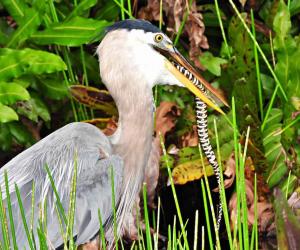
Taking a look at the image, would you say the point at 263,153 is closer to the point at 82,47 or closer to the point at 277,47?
the point at 277,47

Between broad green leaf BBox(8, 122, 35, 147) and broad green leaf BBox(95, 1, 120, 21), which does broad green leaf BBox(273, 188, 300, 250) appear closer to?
broad green leaf BBox(8, 122, 35, 147)

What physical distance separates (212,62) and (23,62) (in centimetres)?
100

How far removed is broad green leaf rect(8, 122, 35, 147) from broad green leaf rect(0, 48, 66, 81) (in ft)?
1.56

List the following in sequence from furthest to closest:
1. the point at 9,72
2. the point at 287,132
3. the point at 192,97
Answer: the point at 192,97 → the point at 287,132 → the point at 9,72

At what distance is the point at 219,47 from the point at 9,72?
55.6 inches

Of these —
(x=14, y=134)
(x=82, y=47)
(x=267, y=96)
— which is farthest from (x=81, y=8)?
(x=267, y=96)

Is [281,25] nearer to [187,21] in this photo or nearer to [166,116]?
[187,21]

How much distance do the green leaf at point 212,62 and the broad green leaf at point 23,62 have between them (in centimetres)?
87

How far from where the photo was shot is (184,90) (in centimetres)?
509

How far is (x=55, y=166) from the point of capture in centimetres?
381

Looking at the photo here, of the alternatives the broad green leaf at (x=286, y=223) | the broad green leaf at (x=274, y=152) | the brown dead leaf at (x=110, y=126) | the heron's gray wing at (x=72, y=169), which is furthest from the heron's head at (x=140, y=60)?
the broad green leaf at (x=286, y=223)

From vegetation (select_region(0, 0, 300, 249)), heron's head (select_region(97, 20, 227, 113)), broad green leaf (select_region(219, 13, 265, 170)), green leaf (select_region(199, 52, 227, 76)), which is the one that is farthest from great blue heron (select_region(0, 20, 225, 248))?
green leaf (select_region(199, 52, 227, 76))

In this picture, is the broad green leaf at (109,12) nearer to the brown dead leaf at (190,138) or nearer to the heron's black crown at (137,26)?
the brown dead leaf at (190,138)

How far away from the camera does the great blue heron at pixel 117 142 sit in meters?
3.81
